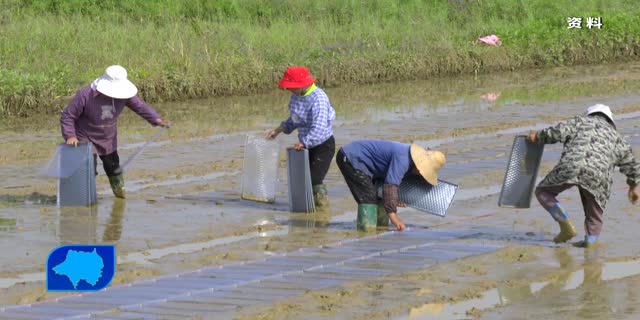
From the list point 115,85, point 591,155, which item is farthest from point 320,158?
point 591,155

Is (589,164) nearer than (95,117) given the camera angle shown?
Yes

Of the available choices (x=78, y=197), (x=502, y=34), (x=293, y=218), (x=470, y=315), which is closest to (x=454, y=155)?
(x=293, y=218)

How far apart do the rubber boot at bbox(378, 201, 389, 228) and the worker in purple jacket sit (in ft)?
6.93

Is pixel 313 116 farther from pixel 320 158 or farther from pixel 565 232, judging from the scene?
pixel 565 232

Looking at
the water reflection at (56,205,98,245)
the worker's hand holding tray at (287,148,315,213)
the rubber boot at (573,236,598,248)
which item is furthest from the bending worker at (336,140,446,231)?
the water reflection at (56,205,98,245)

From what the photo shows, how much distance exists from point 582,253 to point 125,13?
626 inches

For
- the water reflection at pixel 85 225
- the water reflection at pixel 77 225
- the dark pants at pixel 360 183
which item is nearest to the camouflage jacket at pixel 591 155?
the dark pants at pixel 360 183

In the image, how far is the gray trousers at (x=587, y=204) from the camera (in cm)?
882

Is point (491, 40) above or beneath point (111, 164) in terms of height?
beneath

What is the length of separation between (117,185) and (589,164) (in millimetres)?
4309

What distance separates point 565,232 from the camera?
357 inches

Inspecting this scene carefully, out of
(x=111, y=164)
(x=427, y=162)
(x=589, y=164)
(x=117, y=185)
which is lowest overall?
(x=117, y=185)

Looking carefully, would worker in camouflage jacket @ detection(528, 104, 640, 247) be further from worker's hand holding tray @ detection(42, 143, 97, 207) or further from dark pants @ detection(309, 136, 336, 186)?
worker's hand holding tray @ detection(42, 143, 97, 207)

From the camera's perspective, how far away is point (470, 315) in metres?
7.18
